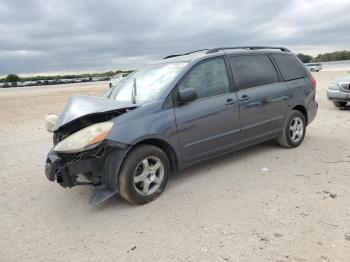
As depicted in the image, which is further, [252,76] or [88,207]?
[252,76]

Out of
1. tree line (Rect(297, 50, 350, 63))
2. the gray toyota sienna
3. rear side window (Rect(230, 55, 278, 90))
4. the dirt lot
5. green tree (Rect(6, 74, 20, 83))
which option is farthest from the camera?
tree line (Rect(297, 50, 350, 63))

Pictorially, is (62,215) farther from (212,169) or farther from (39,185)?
(212,169)

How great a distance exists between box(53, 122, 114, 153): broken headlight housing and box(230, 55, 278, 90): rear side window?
2.31 m

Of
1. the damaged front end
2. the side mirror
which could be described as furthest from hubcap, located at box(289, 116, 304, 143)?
the damaged front end

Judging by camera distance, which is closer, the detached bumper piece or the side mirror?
the detached bumper piece

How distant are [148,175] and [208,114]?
48.4 inches

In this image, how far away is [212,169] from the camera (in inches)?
224

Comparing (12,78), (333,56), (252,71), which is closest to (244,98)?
(252,71)

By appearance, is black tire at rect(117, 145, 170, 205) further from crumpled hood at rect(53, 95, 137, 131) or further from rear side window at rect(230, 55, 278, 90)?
rear side window at rect(230, 55, 278, 90)

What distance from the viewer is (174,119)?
4.77 metres

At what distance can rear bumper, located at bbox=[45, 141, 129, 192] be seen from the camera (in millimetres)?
4172

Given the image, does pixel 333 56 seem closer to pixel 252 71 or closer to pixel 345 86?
pixel 345 86

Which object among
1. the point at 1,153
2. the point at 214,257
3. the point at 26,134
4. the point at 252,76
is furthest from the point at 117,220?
the point at 26,134

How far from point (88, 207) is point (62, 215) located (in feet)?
1.07
